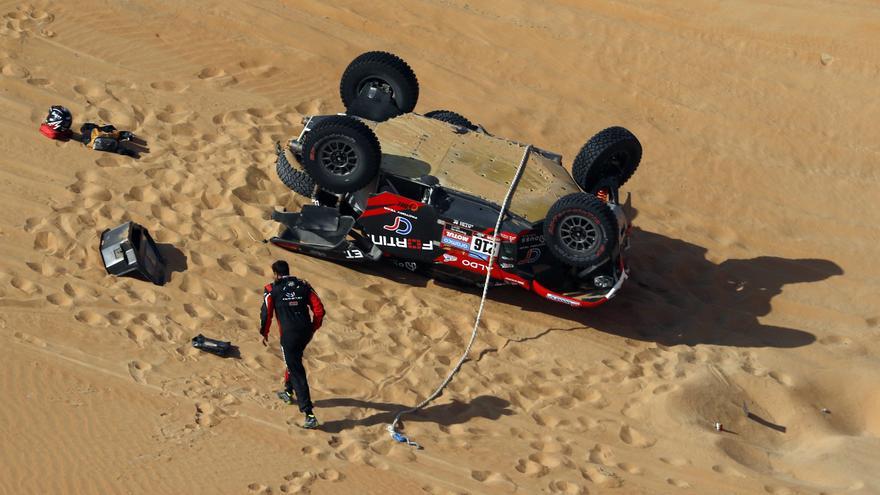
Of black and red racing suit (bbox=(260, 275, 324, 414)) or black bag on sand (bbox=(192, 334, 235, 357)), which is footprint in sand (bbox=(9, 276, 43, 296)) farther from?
black and red racing suit (bbox=(260, 275, 324, 414))

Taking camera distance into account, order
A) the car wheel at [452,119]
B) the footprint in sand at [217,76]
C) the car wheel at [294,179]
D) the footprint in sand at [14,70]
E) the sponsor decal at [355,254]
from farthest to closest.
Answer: the footprint in sand at [217,76] → the footprint in sand at [14,70] → the car wheel at [452,119] → the car wheel at [294,179] → the sponsor decal at [355,254]

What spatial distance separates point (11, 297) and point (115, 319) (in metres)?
1.05

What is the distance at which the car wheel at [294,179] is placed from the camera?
A: 48.5 ft

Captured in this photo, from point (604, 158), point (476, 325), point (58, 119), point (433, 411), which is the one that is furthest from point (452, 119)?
point (58, 119)

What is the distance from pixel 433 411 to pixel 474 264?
2065 mm

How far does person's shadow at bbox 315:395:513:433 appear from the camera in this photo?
11781 mm

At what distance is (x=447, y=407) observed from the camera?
12.3 m

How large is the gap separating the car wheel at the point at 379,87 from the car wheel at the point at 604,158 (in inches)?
88.6

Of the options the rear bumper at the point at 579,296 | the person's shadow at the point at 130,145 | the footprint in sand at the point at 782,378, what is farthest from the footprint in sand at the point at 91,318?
the footprint in sand at the point at 782,378

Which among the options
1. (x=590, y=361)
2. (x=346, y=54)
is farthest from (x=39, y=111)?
(x=590, y=361)

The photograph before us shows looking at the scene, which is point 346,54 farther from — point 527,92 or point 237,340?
point 237,340

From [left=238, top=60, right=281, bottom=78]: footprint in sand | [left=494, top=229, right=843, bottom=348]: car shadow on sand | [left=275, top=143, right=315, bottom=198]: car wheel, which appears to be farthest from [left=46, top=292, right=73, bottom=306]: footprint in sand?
[left=238, top=60, right=281, bottom=78]: footprint in sand

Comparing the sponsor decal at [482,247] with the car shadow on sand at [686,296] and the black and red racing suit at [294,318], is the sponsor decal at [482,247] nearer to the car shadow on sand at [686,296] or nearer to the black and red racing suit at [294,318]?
the car shadow on sand at [686,296]

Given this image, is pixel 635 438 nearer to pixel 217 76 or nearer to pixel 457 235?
pixel 457 235
